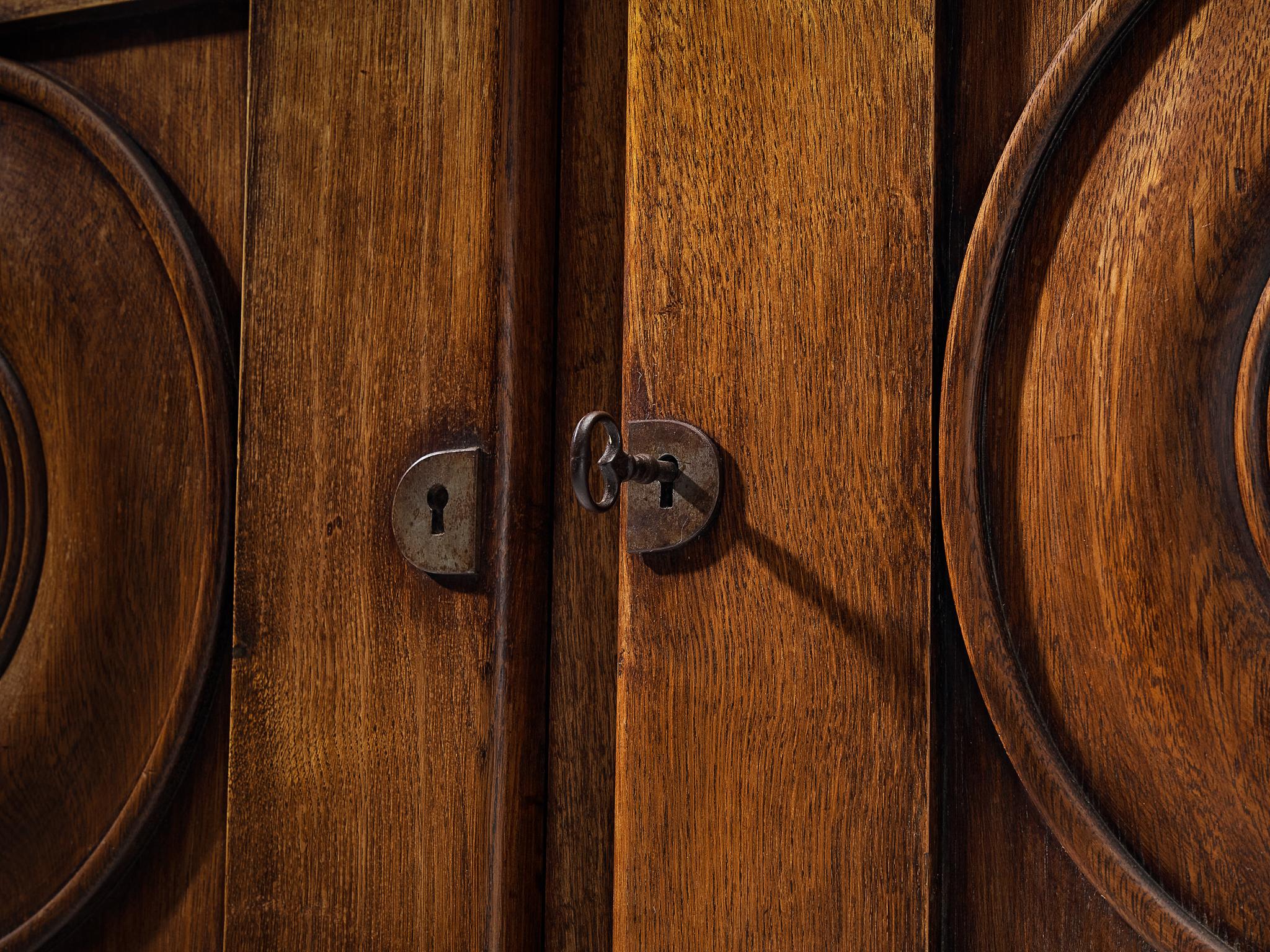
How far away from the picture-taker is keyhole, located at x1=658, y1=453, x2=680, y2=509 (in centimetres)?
40

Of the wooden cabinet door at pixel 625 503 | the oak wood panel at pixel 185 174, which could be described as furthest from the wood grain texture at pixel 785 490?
the oak wood panel at pixel 185 174

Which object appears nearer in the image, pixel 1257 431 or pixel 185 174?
pixel 1257 431

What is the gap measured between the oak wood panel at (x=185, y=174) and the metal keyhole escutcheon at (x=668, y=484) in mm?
205

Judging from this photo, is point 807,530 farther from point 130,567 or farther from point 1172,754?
point 130,567

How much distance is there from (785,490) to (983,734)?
11 cm

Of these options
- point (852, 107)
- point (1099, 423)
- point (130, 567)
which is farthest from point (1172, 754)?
point (130, 567)

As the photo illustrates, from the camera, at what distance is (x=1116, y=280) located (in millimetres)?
353

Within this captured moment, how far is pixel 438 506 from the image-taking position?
432 mm

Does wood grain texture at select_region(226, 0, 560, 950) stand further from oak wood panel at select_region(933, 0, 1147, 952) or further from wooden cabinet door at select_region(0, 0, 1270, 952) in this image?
oak wood panel at select_region(933, 0, 1147, 952)

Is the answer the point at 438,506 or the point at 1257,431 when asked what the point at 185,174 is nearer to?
the point at 438,506

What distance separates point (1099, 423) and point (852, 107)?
0.14m

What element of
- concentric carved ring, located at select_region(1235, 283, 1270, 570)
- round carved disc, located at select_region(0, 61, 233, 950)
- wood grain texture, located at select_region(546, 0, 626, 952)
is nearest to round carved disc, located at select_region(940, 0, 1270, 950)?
concentric carved ring, located at select_region(1235, 283, 1270, 570)

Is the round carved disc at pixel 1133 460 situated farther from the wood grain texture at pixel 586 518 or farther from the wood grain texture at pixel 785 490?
the wood grain texture at pixel 586 518

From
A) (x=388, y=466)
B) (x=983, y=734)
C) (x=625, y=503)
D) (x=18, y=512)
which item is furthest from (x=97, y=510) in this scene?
(x=983, y=734)
